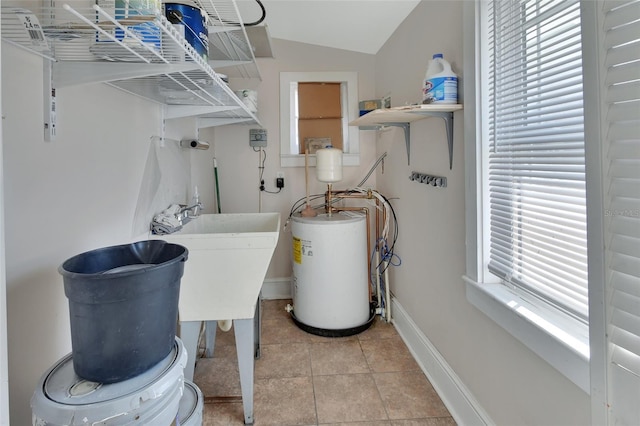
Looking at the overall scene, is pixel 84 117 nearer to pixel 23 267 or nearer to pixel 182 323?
pixel 23 267

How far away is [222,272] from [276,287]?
1617 millimetres

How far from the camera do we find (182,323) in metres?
1.62

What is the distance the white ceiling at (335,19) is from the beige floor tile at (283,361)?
2225mm

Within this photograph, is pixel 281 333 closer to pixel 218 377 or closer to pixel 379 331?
pixel 218 377

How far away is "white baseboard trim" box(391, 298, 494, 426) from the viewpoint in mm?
1468

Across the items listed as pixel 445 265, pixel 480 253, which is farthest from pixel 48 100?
pixel 445 265

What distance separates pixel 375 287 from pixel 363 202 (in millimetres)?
759

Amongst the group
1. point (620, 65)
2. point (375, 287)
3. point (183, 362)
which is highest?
point (620, 65)

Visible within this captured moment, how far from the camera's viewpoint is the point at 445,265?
1732mm

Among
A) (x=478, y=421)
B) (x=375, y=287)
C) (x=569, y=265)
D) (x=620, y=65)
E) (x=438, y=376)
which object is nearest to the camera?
(x=620, y=65)

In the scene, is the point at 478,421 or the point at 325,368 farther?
the point at 325,368

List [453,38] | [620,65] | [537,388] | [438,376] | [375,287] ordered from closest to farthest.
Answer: [620,65] < [537,388] < [453,38] < [438,376] < [375,287]

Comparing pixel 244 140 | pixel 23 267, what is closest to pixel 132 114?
pixel 23 267

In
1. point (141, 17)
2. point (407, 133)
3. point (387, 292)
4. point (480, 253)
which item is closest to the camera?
point (141, 17)
